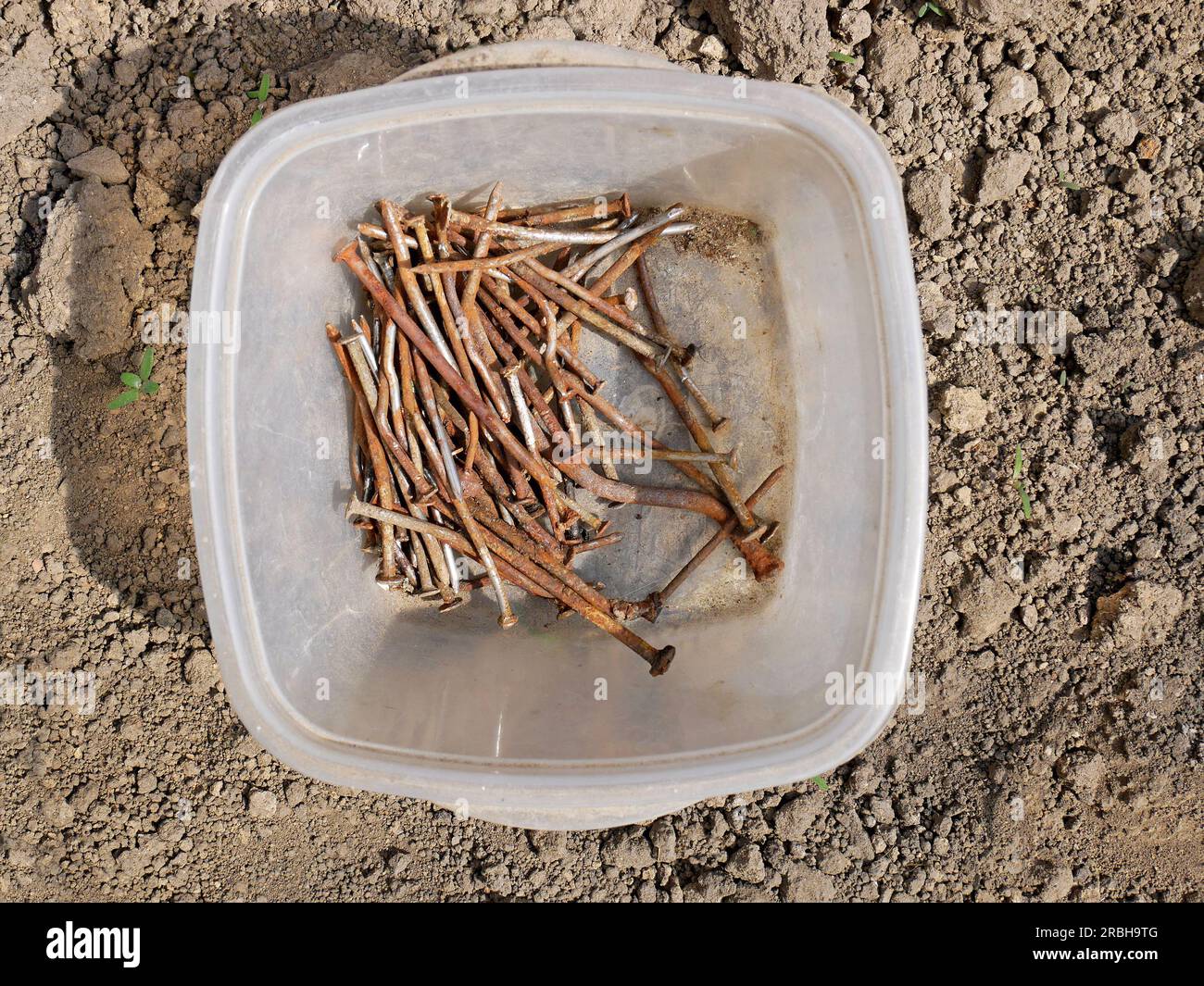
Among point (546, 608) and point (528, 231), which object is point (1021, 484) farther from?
point (528, 231)

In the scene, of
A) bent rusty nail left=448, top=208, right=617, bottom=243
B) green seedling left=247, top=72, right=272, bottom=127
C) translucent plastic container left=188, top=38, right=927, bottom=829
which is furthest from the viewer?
green seedling left=247, top=72, right=272, bottom=127

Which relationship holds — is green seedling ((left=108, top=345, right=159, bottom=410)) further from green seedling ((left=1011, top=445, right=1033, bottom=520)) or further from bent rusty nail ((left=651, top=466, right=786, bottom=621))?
green seedling ((left=1011, top=445, right=1033, bottom=520))

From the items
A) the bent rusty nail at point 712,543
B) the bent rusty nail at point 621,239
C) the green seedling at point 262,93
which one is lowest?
the bent rusty nail at point 712,543

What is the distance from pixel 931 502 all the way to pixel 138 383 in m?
1.79

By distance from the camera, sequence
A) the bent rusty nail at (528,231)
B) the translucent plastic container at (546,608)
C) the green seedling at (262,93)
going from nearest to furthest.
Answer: the translucent plastic container at (546,608) < the bent rusty nail at (528,231) < the green seedling at (262,93)

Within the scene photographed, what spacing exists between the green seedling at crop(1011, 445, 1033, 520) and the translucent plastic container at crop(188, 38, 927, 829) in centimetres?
49

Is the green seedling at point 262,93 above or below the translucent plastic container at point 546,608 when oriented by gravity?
above

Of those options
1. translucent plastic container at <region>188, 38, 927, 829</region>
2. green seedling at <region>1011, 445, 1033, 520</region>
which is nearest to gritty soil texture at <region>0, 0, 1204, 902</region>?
green seedling at <region>1011, 445, 1033, 520</region>

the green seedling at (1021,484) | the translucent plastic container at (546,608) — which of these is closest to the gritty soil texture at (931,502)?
the green seedling at (1021,484)

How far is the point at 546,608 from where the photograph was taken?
212 cm

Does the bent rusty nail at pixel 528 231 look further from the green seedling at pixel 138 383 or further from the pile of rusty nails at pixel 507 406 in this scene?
the green seedling at pixel 138 383

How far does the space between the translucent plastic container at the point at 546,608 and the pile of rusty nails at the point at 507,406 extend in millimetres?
81

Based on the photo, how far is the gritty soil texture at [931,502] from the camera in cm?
209

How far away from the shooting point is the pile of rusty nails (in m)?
1.93
